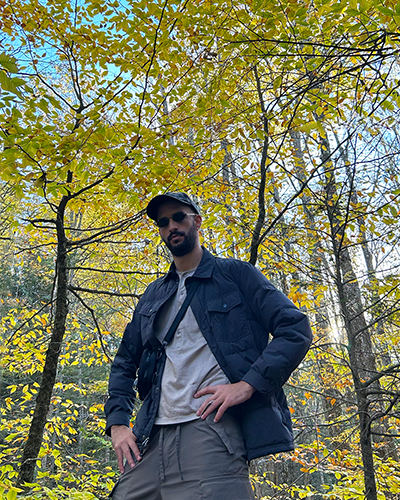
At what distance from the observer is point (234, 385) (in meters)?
1.50

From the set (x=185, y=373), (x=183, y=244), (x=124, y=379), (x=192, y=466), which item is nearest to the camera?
(x=192, y=466)

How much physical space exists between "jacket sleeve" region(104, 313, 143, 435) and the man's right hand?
0.13 feet

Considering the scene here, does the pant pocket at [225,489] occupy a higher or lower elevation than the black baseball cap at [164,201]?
lower

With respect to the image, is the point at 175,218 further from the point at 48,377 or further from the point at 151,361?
the point at 48,377

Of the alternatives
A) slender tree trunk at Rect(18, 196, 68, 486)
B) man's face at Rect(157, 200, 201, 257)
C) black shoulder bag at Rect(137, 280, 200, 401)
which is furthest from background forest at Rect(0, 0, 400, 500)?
black shoulder bag at Rect(137, 280, 200, 401)

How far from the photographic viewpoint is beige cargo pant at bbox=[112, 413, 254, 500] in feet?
4.60

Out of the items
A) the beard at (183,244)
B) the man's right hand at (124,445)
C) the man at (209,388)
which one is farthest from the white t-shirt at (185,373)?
the beard at (183,244)

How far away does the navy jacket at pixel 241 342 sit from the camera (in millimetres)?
1478

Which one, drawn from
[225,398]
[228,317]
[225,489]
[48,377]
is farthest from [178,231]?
[48,377]

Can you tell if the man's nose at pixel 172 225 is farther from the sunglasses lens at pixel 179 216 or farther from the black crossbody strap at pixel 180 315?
the black crossbody strap at pixel 180 315

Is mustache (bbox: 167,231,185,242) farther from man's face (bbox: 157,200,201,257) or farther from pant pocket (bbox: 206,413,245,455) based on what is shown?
pant pocket (bbox: 206,413,245,455)

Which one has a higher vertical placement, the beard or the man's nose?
the man's nose

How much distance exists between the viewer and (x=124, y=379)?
6.49 ft

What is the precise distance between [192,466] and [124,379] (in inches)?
25.7
